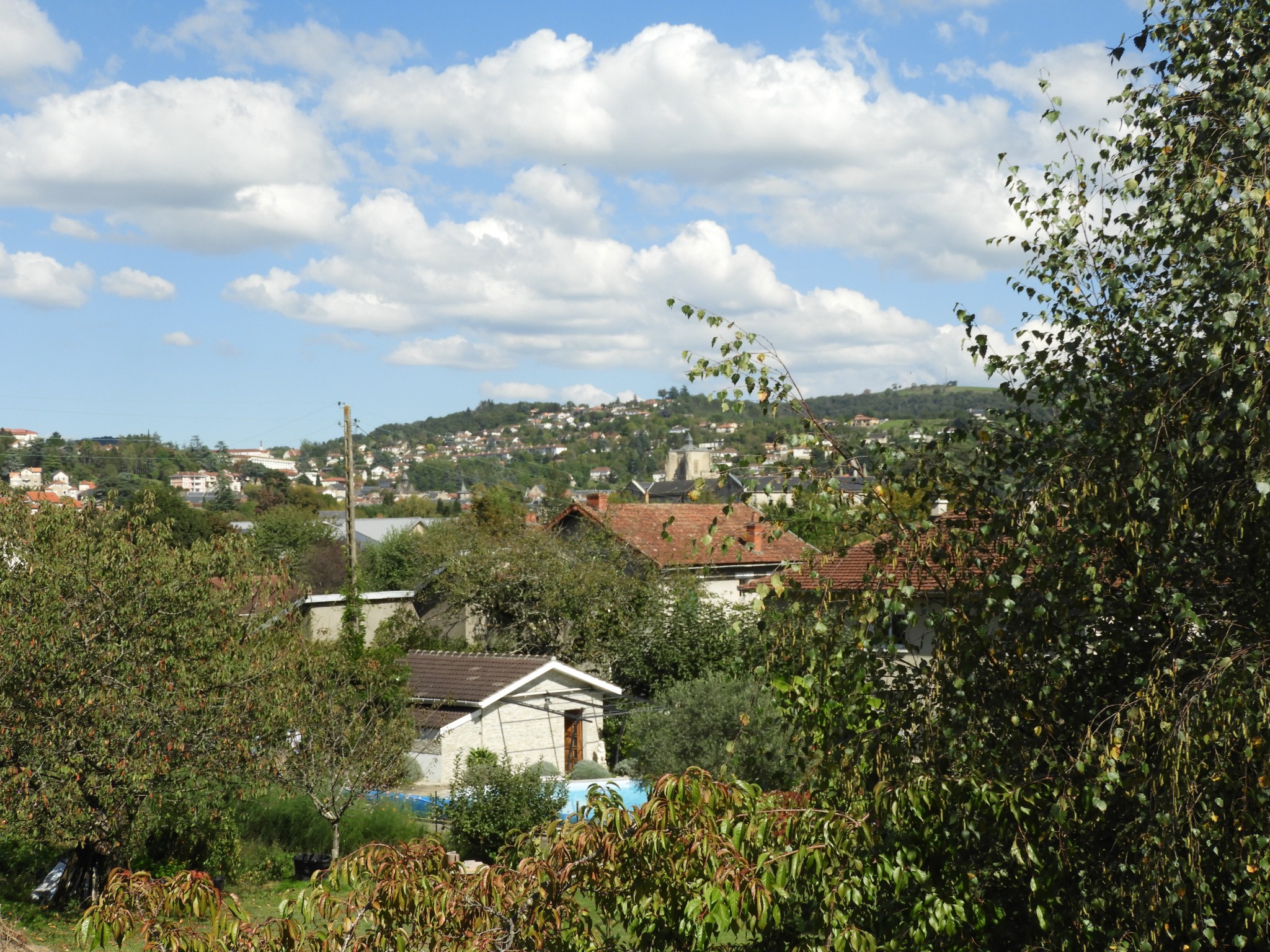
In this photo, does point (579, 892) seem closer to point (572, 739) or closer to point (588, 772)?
point (588, 772)

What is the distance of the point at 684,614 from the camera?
3067 centimetres

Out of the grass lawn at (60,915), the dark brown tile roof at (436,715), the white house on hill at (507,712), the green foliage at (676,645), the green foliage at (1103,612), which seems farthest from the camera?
the green foliage at (676,645)

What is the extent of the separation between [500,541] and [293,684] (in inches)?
901

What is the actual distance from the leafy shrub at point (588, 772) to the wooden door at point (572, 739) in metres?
0.95

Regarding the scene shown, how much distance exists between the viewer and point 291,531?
72.5 metres

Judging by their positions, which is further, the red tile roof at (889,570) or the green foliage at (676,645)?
the green foliage at (676,645)

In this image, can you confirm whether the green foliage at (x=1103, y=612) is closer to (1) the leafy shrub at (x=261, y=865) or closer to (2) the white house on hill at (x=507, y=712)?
(1) the leafy shrub at (x=261, y=865)

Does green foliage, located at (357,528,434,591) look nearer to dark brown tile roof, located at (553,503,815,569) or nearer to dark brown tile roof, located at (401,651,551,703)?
dark brown tile roof, located at (553,503,815,569)

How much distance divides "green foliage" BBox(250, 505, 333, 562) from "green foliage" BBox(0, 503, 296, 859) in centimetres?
5214

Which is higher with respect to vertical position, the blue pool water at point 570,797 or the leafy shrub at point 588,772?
the blue pool water at point 570,797

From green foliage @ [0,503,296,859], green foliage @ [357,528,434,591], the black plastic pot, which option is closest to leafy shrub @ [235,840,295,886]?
the black plastic pot

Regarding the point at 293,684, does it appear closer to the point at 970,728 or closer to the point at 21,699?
the point at 21,699

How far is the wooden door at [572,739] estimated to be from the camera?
28438 millimetres

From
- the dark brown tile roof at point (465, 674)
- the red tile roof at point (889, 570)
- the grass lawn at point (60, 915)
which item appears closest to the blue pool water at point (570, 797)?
the dark brown tile roof at point (465, 674)
